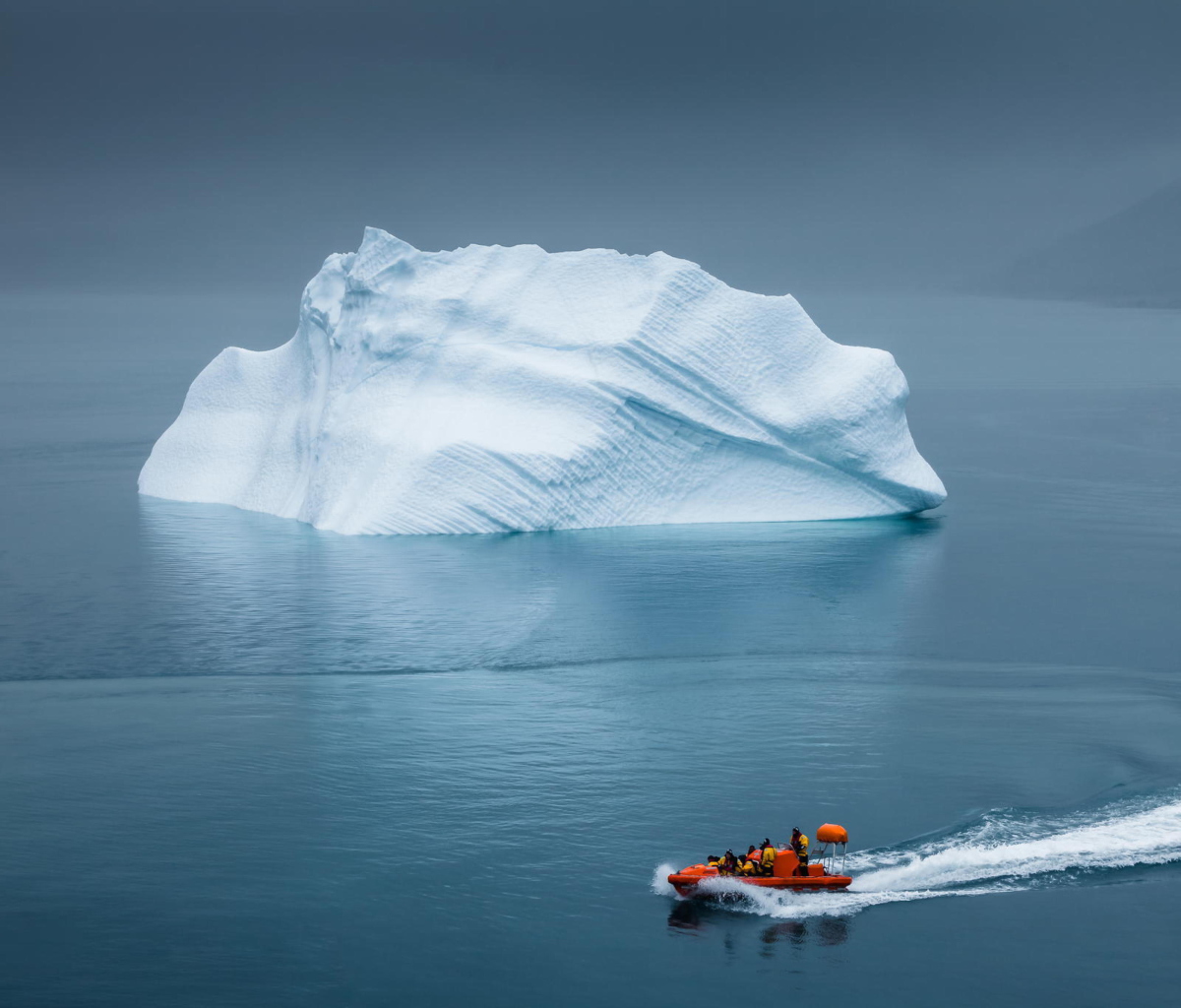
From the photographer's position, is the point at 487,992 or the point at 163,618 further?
the point at 163,618

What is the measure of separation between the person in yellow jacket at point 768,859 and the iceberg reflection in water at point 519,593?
8.02 m

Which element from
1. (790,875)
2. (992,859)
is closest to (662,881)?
(790,875)

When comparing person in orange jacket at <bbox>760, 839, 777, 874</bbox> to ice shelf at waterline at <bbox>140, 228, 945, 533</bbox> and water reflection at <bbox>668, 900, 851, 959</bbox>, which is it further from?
ice shelf at waterline at <bbox>140, 228, 945, 533</bbox>

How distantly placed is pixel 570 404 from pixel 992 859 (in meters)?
17.6

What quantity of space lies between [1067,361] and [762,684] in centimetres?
7808

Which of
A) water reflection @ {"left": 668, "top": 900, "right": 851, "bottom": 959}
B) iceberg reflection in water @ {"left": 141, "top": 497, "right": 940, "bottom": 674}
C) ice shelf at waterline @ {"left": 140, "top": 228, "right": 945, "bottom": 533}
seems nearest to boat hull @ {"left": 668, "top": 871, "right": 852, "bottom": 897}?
water reflection @ {"left": 668, "top": 900, "right": 851, "bottom": 959}

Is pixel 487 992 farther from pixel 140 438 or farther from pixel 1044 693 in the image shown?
pixel 140 438

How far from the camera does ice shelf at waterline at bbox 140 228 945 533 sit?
3170 centimetres

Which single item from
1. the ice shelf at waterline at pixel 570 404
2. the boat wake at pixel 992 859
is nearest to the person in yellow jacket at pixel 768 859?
the boat wake at pixel 992 859

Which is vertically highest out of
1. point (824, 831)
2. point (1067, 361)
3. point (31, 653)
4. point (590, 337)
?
point (1067, 361)

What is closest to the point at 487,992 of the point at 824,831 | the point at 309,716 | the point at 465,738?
the point at 824,831

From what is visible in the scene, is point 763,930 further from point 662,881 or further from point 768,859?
point 662,881

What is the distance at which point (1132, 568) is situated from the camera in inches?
1178

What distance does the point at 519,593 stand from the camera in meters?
27.5
